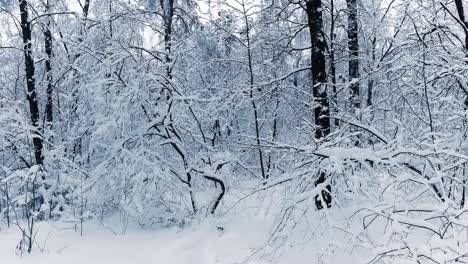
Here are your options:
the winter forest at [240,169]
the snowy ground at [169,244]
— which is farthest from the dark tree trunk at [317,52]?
the snowy ground at [169,244]

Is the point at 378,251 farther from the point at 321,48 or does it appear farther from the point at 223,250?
the point at 321,48

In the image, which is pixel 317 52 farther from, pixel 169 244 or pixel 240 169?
pixel 240 169

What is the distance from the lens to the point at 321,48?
257 inches

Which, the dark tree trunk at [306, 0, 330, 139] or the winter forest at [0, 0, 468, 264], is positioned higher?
the dark tree trunk at [306, 0, 330, 139]

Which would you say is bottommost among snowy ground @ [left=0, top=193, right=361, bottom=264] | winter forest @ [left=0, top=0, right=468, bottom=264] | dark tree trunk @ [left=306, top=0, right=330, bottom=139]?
snowy ground @ [left=0, top=193, right=361, bottom=264]

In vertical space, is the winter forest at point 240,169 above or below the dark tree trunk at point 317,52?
below

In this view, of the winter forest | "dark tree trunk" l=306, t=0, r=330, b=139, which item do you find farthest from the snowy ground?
"dark tree trunk" l=306, t=0, r=330, b=139

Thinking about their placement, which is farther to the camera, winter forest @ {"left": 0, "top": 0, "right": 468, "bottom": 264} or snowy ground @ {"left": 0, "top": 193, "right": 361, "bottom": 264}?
snowy ground @ {"left": 0, "top": 193, "right": 361, "bottom": 264}

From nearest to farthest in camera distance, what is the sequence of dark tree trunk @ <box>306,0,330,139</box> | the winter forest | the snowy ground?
the winter forest < the snowy ground < dark tree trunk @ <box>306,0,330,139</box>

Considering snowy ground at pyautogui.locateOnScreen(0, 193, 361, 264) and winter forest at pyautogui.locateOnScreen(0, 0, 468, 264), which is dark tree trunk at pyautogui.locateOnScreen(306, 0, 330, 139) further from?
snowy ground at pyautogui.locateOnScreen(0, 193, 361, 264)

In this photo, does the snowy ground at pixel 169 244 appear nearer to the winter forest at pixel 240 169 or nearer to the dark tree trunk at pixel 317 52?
the winter forest at pixel 240 169

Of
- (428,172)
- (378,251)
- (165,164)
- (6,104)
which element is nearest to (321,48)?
(428,172)

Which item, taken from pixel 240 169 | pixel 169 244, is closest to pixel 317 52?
pixel 169 244

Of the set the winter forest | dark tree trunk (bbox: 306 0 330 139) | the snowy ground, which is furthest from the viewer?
dark tree trunk (bbox: 306 0 330 139)
